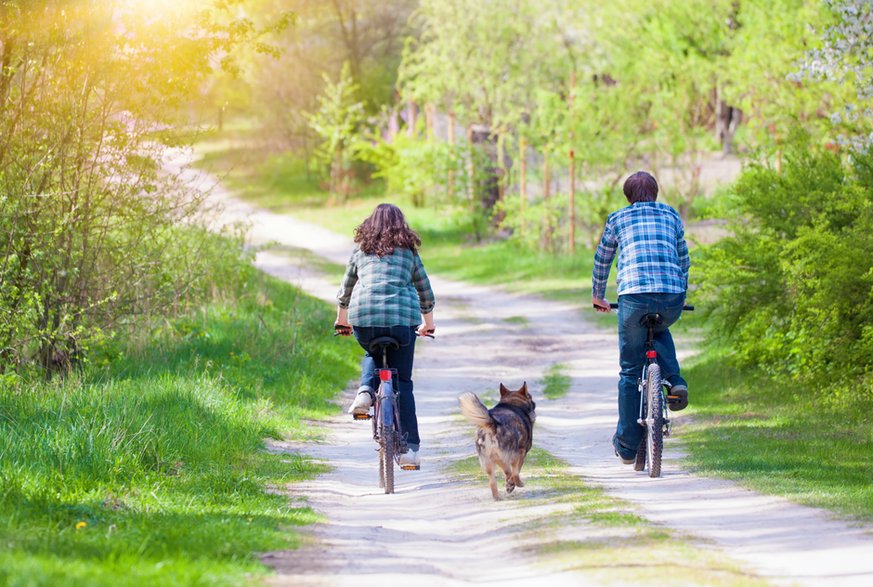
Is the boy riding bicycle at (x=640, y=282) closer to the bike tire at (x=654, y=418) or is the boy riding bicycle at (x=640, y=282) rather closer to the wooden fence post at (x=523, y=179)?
the bike tire at (x=654, y=418)

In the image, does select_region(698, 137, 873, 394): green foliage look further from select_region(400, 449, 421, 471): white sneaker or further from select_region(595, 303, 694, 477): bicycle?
select_region(400, 449, 421, 471): white sneaker

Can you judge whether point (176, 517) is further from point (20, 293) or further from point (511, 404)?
point (20, 293)

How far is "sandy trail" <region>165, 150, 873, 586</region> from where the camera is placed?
644cm

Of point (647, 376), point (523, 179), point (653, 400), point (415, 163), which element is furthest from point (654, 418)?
point (415, 163)

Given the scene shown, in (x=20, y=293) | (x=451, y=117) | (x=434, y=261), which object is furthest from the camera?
(x=451, y=117)

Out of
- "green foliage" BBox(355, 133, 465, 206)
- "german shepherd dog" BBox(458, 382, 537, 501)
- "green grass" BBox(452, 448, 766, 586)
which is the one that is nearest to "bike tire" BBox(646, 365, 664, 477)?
"green grass" BBox(452, 448, 766, 586)

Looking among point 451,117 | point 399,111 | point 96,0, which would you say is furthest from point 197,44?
point 399,111

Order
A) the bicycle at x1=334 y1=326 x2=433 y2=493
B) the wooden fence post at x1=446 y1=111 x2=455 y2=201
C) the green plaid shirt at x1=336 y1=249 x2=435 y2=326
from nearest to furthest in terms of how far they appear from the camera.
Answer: the bicycle at x1=334 y1=326 x2=433 y2=493, the green plaid shirt at x1=336 y1=249 x2=435 y2=326, the wooden fence post at x1=446 y1=111 x2=455 y2=201

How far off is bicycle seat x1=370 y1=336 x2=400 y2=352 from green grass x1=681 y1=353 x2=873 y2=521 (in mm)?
2434

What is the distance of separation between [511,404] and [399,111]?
3780 centimetres

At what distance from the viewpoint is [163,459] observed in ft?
31.0

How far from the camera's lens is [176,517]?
7.60 m

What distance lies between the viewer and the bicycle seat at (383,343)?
360 inches

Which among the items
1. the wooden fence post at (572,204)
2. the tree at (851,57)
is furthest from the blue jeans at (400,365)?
the wooden fence post at (572,204)
